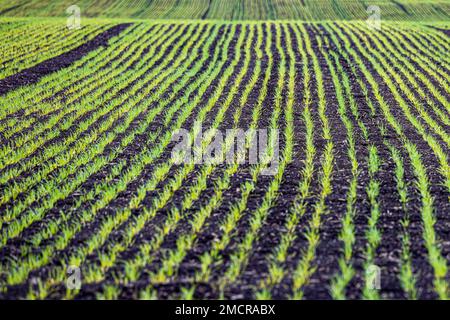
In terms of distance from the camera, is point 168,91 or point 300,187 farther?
point 168,91

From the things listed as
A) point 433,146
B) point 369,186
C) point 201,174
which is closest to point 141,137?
point 201,174

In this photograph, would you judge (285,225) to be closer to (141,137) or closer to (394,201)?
(394,201)

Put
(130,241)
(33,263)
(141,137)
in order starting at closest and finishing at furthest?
(33,263)
(130,241)
(141,137)

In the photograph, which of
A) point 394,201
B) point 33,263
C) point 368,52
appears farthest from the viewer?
point 368,52

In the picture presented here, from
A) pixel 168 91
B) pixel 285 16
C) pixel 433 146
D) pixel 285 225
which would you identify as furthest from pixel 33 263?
pixel 285 16
